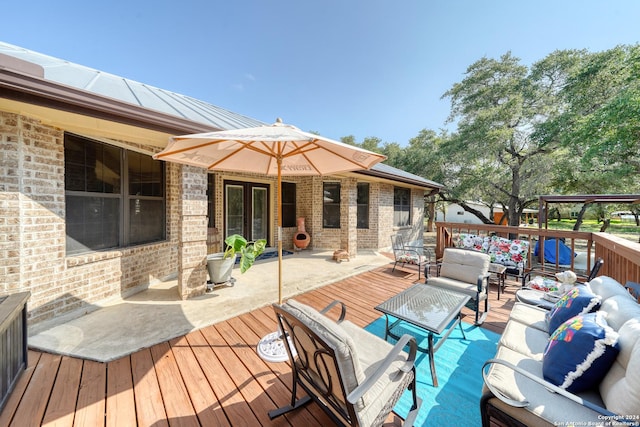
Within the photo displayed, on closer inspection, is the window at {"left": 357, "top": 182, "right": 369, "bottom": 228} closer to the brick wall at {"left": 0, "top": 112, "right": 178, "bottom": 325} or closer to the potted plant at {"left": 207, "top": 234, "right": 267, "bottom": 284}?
the potted plant at {"left": 207, "top": 234, "right": 267, "bottom": 284}

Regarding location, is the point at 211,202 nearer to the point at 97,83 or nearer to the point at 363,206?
the point at 97,83

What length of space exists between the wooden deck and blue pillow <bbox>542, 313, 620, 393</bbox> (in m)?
1.16

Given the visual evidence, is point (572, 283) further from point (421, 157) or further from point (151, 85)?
point (421, 157)

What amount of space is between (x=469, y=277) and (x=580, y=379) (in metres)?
2.23

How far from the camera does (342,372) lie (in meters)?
1.28

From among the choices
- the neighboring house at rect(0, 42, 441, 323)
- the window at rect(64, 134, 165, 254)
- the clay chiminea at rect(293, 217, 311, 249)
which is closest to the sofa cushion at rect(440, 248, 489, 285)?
the neighboring house at rect(0, 42, 441, 323)

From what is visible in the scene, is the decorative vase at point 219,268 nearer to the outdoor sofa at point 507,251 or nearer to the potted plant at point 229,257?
the potted plant at point 229,257

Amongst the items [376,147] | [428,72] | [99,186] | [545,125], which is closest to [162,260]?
[99,186]

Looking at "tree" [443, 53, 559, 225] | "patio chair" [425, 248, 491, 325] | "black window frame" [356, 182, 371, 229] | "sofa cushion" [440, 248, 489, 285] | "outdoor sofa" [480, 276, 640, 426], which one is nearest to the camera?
"outdoor sofa" [480, 276, 640, 426]

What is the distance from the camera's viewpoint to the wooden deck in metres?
1.79

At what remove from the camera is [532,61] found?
1202 centimetres

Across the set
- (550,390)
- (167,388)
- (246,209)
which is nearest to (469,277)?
(550,390)

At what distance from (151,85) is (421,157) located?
13.7 m

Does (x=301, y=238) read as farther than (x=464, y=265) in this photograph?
Yes
